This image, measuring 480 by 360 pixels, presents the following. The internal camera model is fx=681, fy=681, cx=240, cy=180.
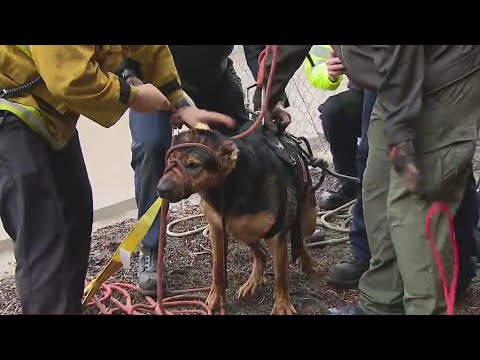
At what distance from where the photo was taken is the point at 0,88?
7.08 feet

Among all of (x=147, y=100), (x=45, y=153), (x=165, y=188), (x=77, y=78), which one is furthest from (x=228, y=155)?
(x=77, y=78)

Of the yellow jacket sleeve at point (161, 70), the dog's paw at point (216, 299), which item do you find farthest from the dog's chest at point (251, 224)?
the yellow jacket sleeve at point (161, 70)

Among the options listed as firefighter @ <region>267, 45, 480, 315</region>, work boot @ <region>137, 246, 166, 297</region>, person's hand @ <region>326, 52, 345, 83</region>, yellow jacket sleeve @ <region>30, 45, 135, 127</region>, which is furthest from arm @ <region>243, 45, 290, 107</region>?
yellow jacket sleeve @ <region>30, 45, 135, 127</region>

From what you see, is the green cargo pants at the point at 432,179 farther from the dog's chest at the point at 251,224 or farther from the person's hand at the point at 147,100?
the person's hand at the point at 147,100

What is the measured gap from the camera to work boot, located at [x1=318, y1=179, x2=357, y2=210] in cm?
429

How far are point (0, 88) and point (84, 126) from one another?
4.16 metres

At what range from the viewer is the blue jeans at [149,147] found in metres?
3.21

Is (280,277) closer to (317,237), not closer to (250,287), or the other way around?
(250,287)

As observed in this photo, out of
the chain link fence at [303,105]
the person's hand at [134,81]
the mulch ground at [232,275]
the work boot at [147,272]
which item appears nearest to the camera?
the person's hand at [134,81]

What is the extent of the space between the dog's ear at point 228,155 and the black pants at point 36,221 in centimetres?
63

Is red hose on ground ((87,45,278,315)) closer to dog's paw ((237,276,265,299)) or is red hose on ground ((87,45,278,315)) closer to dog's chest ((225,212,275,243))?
dog's paw ((237,276,265,299))

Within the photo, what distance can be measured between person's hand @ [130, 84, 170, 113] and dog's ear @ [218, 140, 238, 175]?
414mm

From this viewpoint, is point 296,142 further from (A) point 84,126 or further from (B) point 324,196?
(A) point 84,126

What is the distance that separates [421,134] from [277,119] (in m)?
0.98
